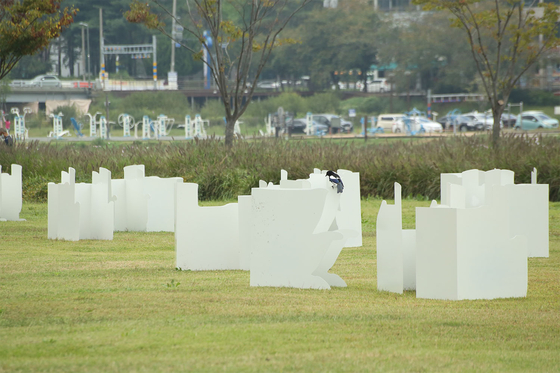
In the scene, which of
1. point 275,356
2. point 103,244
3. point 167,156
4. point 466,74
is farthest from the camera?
point 466,74

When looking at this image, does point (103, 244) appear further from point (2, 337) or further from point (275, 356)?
point (275, 356)

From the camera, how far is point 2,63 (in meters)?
17.3

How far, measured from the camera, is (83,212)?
34.1ft

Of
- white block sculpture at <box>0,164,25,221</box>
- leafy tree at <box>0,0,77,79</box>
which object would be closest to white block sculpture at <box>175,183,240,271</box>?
white block sculpture at <box>0,164,25,221</box>

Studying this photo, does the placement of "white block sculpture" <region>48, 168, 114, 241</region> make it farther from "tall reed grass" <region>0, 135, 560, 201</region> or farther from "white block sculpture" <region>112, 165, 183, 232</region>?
"tall reed grass" <region>0, 135, 560, 201</region>

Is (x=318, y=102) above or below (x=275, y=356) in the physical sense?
above

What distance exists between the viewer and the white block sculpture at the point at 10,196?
12.4 m

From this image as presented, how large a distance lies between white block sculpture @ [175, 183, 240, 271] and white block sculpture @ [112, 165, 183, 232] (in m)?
3.74

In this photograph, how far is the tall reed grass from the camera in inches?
666

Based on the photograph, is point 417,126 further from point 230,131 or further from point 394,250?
point 394,250

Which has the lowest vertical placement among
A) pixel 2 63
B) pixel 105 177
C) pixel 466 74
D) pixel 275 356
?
pixel 275 356

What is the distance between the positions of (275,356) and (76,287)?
2.65 metres

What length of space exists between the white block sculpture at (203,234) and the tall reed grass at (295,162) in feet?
30.1

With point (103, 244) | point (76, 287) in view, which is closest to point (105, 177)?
point (103, 244)
